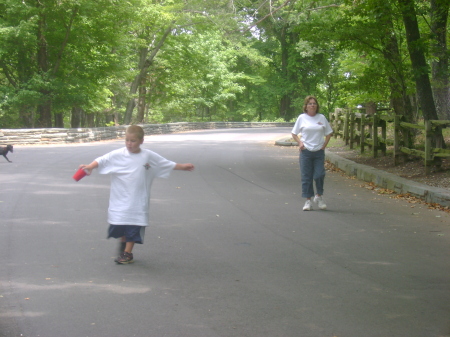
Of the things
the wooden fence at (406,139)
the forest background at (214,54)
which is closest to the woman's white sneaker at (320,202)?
the wooden fence at (406,139)

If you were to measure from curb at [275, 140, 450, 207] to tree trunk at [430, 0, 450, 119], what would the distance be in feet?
10.4

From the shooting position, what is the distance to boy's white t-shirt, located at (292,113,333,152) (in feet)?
31.4

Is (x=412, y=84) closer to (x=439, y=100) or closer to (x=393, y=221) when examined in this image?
(x=439, y=100)

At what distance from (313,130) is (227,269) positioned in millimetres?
4280

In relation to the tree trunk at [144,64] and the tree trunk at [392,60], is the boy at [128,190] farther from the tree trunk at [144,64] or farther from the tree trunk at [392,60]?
the tree trunk at [144,64]

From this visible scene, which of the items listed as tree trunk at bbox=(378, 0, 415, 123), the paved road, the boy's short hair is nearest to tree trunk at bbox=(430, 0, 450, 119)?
tree trunk at bbox=(378, 0, 415, 123)

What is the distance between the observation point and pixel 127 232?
605 centimetres

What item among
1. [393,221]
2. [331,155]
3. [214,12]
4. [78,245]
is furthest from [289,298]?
[214,12]

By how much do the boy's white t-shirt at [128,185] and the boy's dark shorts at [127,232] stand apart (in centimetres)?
7

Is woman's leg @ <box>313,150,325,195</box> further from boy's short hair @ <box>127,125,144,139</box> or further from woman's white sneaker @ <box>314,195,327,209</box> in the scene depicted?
boy's short hair @ <box>127,125,144,139</box>

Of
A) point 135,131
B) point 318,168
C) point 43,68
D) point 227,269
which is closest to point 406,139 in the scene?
point 318,168

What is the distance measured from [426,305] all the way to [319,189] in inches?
193

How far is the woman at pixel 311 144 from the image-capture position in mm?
9586

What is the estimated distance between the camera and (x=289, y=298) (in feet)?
16.3
